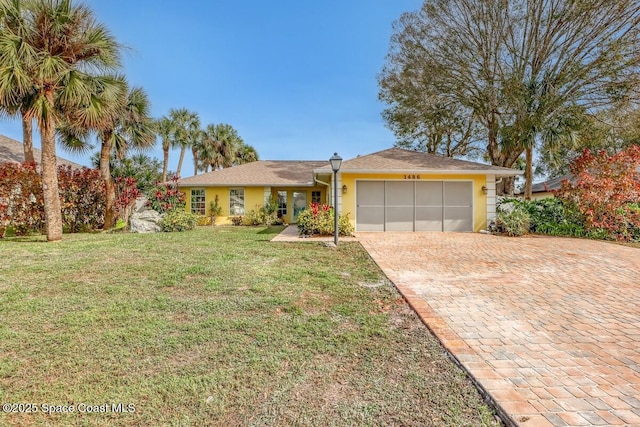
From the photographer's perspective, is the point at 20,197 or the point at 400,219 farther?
the point at 400,219

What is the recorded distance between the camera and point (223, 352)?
10.2ft

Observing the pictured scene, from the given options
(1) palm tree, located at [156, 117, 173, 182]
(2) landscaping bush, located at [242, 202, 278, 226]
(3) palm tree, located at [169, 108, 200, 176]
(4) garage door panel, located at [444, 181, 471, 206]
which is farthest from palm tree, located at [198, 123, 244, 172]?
(4) garage door panel, located at [444, 181, 471, 206]

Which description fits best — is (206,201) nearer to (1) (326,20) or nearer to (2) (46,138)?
(2) (46,138)

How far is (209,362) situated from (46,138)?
33.2 ft

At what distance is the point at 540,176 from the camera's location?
34469mm

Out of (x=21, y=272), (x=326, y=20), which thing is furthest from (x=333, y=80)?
(x=21, y=272)

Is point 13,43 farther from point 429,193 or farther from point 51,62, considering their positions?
point 429,193

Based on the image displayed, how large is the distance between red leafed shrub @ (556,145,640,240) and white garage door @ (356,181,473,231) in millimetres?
3737

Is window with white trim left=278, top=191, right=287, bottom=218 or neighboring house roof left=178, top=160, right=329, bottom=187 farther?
window with white trim left=278, top=191, right=287, bottom=218

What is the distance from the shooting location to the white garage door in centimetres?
1250

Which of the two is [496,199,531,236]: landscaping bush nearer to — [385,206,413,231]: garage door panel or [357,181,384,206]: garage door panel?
[385,206,413,231]: garage door panel

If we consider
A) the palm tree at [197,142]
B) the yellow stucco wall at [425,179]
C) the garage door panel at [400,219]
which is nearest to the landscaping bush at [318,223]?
the yellow stucco wall at [425,179]
